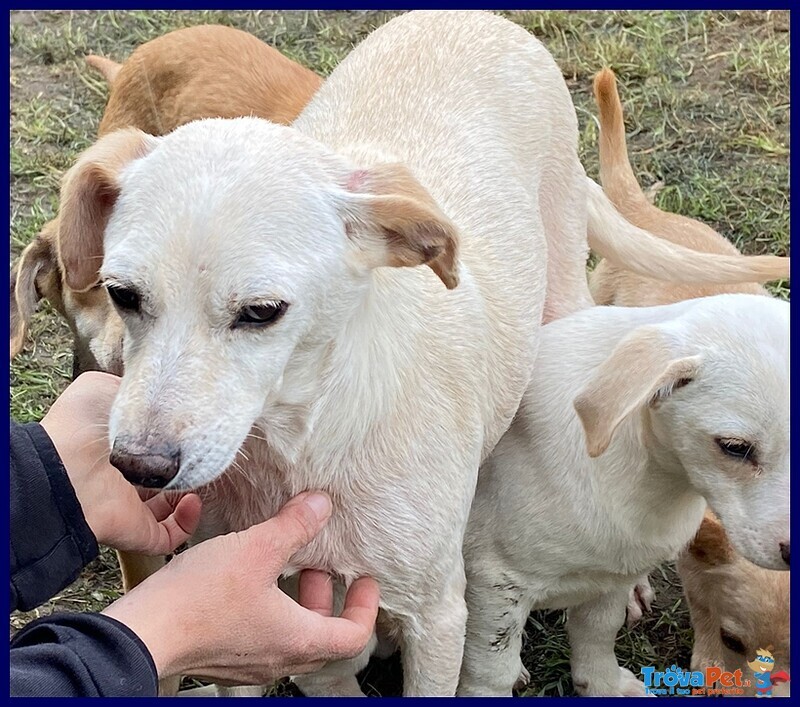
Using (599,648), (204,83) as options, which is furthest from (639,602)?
(204,83)

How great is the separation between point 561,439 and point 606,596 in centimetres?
50

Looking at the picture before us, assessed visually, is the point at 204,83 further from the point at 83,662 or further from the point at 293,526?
the point at 83,662

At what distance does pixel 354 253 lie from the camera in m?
2.03

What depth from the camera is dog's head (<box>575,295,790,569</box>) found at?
2314 millimetres

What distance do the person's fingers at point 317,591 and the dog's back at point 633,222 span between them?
1622 millimetres

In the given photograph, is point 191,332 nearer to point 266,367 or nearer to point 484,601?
point 266,367

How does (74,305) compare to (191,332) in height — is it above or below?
below

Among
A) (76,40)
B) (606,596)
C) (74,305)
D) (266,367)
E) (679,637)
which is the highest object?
(266,367)

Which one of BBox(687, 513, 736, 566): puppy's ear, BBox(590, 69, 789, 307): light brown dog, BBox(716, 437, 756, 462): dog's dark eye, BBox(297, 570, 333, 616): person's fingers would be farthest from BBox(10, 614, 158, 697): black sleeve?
BBox(590, 69, 789, 307): light brown dog

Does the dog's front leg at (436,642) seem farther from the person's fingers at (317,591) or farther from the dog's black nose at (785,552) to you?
the dog's black nose at (785,552)

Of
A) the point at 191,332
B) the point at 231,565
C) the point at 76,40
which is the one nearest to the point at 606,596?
the point at 231,565

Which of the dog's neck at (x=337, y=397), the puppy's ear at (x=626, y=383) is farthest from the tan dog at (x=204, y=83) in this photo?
the puppy's ear at (x=626, y=383)

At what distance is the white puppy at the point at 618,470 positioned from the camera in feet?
7.68

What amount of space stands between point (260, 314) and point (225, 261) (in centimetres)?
11
